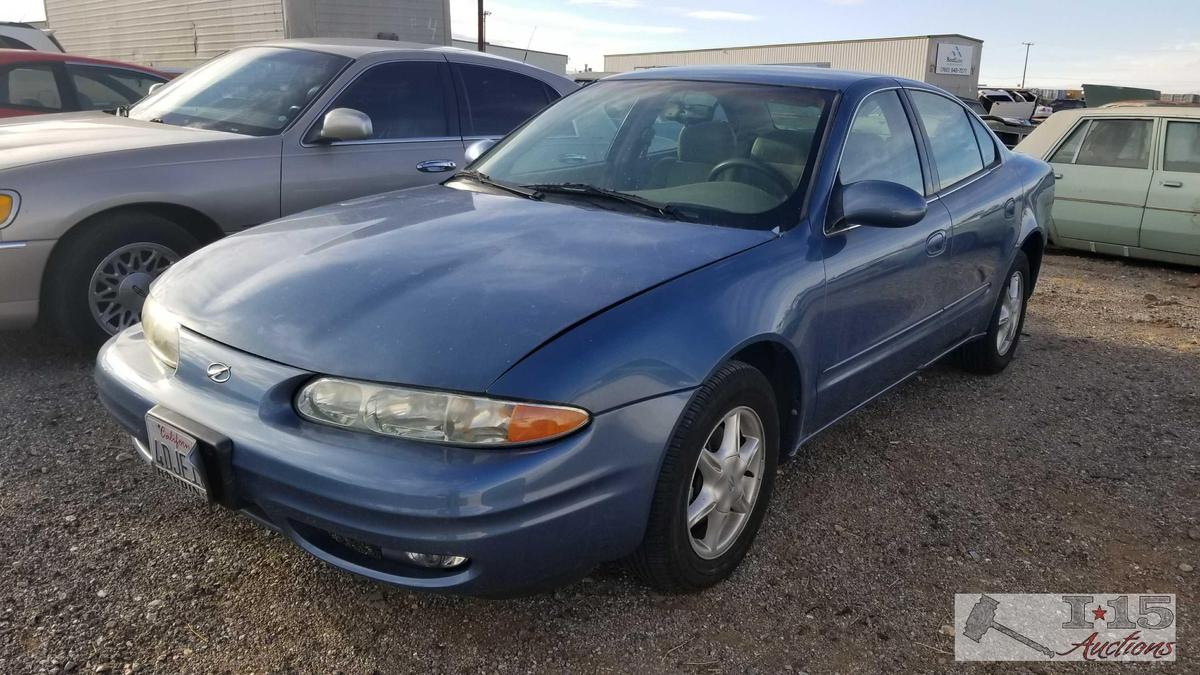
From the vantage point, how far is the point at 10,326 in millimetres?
3857

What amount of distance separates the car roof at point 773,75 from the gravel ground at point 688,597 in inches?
57.8

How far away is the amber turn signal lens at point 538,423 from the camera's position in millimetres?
1963

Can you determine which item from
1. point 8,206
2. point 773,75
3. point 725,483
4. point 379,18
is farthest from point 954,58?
point 725,483

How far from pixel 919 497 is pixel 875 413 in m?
0.89

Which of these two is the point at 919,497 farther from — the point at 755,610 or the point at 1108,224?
the point at 1108,224

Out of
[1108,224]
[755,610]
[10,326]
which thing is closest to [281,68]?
[10,326]

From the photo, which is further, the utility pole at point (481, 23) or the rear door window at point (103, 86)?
the utility pole at point (481, 23)

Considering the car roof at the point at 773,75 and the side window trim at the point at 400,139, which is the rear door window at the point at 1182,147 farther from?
the side window trim at the point at 400,139

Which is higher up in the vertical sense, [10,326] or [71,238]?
[71,238]

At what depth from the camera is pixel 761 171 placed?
3021mm

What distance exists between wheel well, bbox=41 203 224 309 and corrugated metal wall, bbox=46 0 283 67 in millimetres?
10953

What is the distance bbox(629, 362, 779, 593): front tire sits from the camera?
7.42ft

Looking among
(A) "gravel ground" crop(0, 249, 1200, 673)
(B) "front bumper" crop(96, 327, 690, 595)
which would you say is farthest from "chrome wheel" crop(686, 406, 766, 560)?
(B) "front bumper" crop(96, 327, 690, 595)

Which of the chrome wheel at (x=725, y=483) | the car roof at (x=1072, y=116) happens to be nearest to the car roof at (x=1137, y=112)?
the car roof at (x=1072, y=116)
